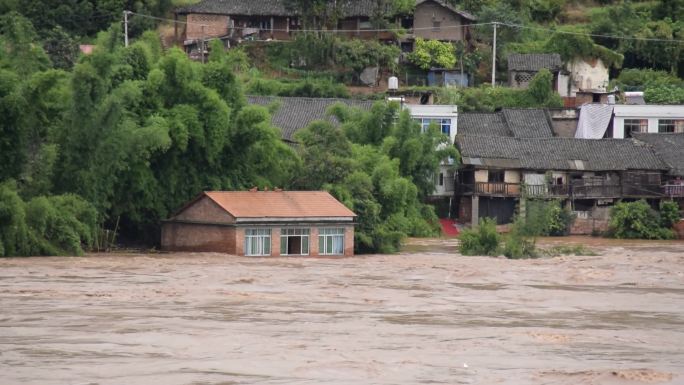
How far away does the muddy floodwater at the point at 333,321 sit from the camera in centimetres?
2239

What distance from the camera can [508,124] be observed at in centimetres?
6131

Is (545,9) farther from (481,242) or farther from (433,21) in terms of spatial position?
(481,242)

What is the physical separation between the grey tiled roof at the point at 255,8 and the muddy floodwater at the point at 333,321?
27771 millimetres

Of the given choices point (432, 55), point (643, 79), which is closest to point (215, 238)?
point (432, 55)

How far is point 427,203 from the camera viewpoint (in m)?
57.8

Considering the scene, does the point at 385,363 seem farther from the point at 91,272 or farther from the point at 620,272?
the point at 620,272

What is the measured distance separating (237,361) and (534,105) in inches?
1748

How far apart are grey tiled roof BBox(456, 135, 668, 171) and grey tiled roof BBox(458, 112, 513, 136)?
5.40ft

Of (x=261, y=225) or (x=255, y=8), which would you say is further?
(x=255, y=8)

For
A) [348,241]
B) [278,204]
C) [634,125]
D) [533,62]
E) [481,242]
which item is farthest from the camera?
[533,62]

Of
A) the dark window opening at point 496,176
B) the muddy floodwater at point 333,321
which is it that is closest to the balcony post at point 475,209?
the dark window opening at point 496,176

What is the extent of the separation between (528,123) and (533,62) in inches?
236

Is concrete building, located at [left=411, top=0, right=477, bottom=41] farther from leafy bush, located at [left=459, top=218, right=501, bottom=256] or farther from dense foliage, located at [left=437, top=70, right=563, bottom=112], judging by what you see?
leafy bush, located at [left=459, top=218, right=501, bottom=256]

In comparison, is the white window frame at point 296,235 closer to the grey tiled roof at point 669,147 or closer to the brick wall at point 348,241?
the brick wall at point 348,241
